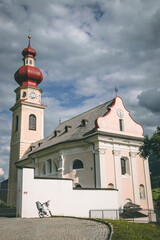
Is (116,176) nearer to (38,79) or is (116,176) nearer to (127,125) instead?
(127,125)

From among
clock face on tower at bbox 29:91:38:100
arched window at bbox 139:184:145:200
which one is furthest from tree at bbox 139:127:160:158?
clock face on tower at bbox 29:91:38:100

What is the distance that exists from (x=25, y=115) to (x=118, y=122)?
18.1 m

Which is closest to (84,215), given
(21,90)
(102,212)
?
(102,212)

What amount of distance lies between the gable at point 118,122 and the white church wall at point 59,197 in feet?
21.4

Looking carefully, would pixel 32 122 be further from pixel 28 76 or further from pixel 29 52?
pixel 29 52

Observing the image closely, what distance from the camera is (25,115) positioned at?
3806 centimetres

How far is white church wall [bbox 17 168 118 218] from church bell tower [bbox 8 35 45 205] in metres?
19.7

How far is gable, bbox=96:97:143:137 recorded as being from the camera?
78.3ft

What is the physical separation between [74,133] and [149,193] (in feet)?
32.6

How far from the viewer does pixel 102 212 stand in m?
18.1

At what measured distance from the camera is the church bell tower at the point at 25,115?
37.5 m

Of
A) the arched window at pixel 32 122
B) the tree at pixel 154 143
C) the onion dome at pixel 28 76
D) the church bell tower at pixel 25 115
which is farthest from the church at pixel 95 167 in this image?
the onion dome at pixel 28 76

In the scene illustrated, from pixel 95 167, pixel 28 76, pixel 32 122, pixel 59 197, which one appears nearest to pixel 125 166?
pixel 95 167

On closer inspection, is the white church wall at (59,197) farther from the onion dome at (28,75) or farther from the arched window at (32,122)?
the onion dome at (28,75)
